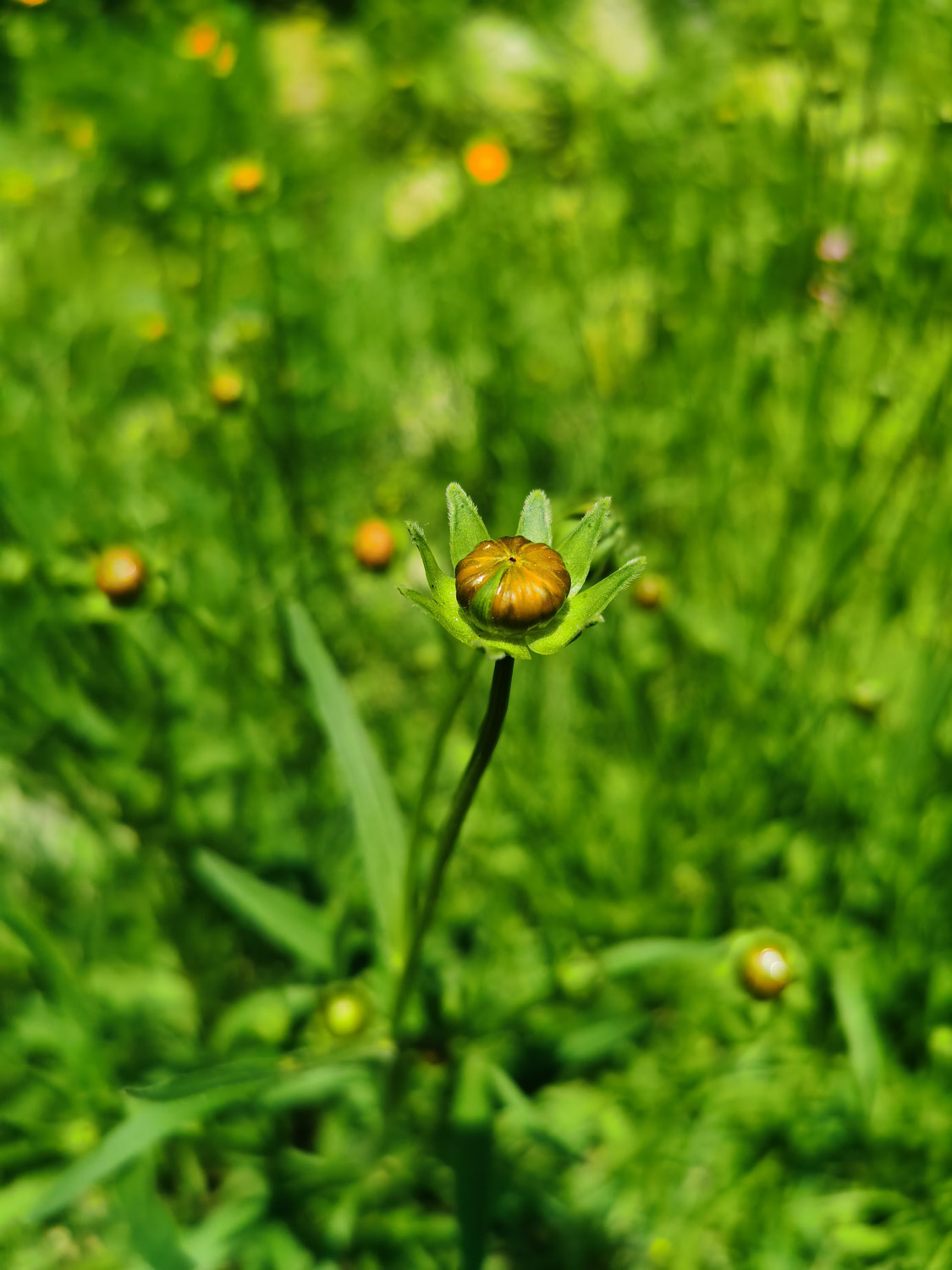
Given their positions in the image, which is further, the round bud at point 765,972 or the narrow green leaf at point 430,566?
the round bud at point 765,972

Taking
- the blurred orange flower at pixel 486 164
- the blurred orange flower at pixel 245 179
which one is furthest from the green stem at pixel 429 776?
the blurred orange flower at pixel 486 164

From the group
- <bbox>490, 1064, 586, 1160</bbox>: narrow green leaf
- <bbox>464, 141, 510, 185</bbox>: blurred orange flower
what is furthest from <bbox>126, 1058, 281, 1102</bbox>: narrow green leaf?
<bbox>464, 141, 510, 185</bbox>: blurred orange flower

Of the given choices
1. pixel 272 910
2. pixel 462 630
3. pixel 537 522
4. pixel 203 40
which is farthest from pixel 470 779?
pixel 203 40

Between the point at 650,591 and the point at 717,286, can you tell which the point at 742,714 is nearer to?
the point at 650,591

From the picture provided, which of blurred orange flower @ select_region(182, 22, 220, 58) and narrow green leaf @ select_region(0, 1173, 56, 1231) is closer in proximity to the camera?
narrow green leaf @ select_region(0, 1173, 56, 1231)

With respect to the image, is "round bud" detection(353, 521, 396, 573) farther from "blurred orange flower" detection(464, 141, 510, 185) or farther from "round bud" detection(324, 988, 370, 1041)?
"blurred orange flower" detection(464, 141, 510, 185)

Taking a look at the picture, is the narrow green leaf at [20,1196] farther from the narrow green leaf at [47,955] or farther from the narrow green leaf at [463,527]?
the narrow green leaf at [463,527]

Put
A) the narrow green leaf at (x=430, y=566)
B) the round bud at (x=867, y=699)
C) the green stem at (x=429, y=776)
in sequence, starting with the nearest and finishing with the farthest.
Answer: the narrow green leaf at (x=430, y=566), the green stem at (x=429, y=776), the round bud at (x=867, y=699)
